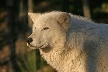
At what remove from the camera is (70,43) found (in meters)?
8.07

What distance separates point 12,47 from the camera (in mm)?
16094

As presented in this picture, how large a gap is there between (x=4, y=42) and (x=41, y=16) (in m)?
17.7

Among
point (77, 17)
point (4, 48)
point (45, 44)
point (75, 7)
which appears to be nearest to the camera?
point (45, 44)

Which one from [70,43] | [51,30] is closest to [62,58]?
[70,43]

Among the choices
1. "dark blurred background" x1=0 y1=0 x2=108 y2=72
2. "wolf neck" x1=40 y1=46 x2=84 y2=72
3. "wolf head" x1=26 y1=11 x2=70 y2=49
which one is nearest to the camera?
"wolf head" x1=26 y1=11 x2=70 y2=49

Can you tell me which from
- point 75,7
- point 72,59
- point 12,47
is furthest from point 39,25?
point 75,7

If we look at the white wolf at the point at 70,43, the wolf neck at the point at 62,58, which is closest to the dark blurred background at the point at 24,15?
the wolf neck at the point at 62,58

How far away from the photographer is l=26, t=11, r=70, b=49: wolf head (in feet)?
25.7

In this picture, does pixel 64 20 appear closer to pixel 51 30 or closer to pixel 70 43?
pixel 51 30

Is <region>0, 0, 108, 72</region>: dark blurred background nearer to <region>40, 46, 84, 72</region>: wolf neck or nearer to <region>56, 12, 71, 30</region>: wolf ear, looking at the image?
<region>40, 46, 84, 72</region>: wolf neck

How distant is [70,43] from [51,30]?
0.48m

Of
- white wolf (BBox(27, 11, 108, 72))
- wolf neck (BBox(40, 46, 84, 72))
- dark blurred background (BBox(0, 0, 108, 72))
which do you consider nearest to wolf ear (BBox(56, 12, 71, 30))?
white wolf (BBox(27, 11, 108, 72))

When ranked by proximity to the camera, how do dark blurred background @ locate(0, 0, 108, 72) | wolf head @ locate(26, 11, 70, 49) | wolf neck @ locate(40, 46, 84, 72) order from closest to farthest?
wolf head @ locate(26, 11, 70, 49) → wolf neck @ locate(40, 46, 84, 72) → dark blurred background @ locate(0, 0, 108, 72)

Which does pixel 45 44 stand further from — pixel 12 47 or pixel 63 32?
pixel 12 47
